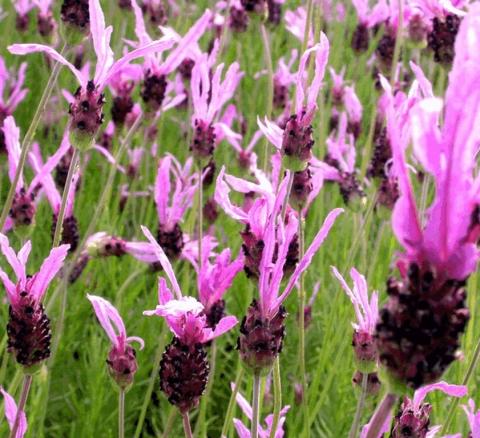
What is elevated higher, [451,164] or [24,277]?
[451,164]

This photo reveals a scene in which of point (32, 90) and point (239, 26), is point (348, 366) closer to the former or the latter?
point (239, 26)

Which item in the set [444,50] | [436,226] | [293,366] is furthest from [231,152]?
[436,226]

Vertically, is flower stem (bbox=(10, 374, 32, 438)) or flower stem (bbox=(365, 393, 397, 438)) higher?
flower stem (bbox=(365, 393, 397, 438))

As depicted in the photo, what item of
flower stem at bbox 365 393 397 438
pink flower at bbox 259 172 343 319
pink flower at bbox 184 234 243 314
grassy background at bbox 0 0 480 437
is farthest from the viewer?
grassy background at bbox 0 0 480 437

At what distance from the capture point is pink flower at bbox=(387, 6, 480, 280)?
1.62ft

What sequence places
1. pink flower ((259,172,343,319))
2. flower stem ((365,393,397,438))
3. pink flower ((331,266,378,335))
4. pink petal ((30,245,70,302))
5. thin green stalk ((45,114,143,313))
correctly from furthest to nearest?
thin green stalk ((45,114,143,313)), pink flower ((331,266,378,335)), pink petal ((30,245,70,302)), pink flower ((259,172,343,319)), flower stem ((365,393,397,438))

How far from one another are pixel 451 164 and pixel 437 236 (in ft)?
0.18

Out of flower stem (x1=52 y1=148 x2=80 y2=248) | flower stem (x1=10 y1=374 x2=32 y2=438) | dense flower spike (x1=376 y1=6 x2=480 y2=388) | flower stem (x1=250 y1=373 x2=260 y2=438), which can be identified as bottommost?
flower stem (x1=10 y1=374 x2=32 y2=438)

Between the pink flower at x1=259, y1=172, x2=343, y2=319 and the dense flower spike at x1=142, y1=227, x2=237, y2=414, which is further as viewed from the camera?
the dense flower spike at x1=142, y1=227, x2=237, y2=414

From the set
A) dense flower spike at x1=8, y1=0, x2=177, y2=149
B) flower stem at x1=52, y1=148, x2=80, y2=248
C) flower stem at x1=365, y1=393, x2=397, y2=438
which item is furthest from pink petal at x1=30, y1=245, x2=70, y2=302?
flower stem at x1=365, y1=393, x2=397, y2=438

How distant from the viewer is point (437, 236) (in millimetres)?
538

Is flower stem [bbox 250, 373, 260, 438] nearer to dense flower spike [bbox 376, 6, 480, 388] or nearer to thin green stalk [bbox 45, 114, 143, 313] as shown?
dense flower spike [bbox 376, 6, 480, 388]

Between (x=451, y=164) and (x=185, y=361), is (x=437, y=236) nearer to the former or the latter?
(x=451, y=164)

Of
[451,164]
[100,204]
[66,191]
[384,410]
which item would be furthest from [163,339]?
[451,164]
